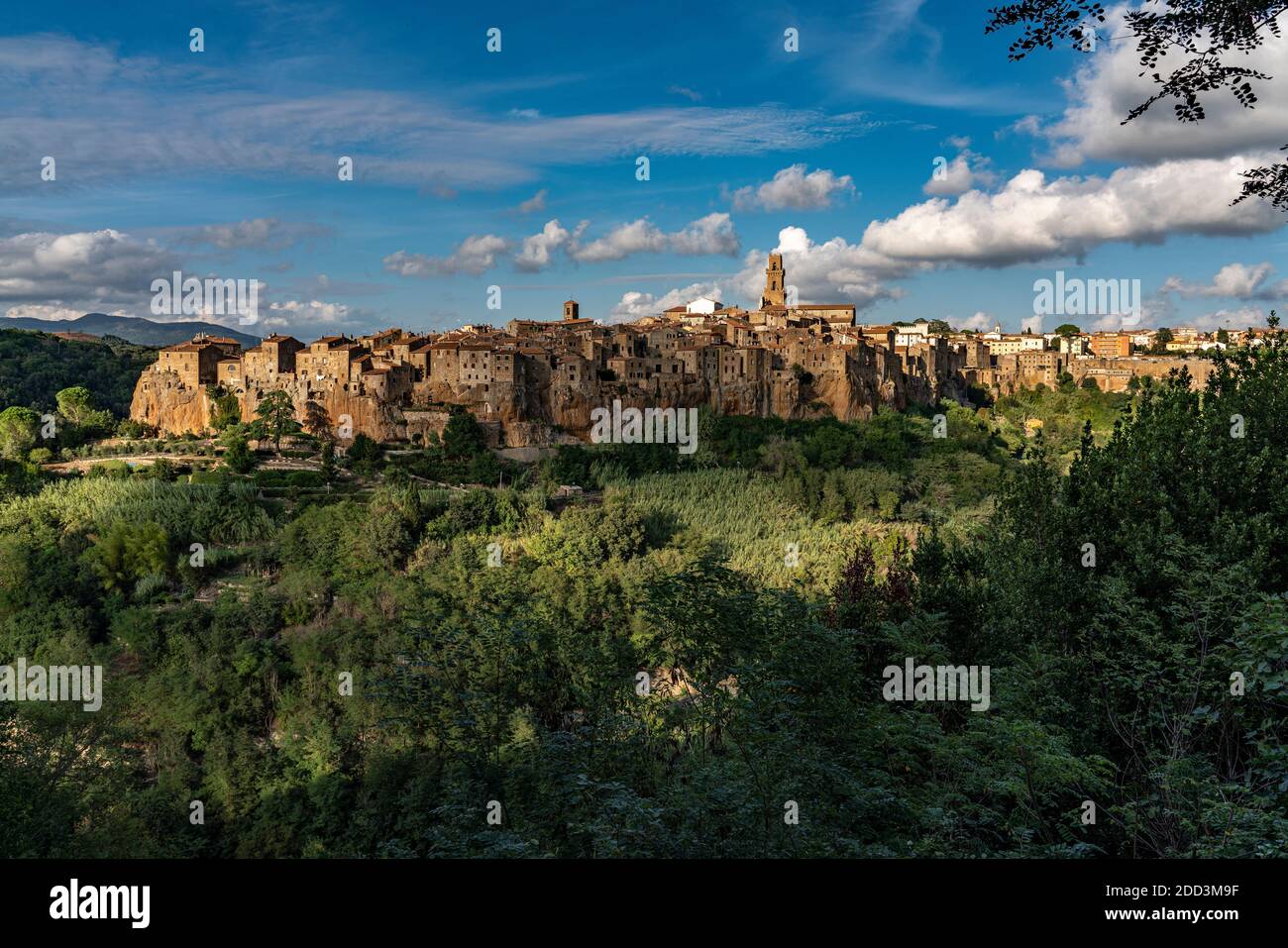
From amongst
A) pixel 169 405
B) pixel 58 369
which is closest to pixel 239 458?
pixel 169 405

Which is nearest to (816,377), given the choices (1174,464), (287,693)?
(287,693)

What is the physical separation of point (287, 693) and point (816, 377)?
123 ft

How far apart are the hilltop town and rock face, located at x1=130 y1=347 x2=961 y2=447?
69 mm

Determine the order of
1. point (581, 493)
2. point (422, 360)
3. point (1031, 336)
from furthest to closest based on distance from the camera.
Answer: point (1031, 336) < point (422, 360) < point (581, 493)

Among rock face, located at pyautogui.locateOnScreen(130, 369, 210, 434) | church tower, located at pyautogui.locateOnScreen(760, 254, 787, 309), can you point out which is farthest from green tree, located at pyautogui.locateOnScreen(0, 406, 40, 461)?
church tower, located at pyautogui.locateOnScreen(760, 254, 787, 309)

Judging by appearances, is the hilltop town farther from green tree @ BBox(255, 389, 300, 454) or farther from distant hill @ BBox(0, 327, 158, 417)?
distant hill @ BBox(0, 327, 158, 417)

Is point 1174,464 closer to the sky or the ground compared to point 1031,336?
closer to the ground

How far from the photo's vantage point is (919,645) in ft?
30.6

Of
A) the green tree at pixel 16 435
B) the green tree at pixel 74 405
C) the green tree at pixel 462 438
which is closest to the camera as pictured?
the green tree at pixel 16 435

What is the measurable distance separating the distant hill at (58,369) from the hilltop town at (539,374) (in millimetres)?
13297

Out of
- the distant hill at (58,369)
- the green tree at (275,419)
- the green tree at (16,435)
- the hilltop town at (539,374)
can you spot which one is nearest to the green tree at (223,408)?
the hilltop town at (539,374)

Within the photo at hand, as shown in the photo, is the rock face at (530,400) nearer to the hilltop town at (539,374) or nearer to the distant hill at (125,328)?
the hilltop town at (539,374)

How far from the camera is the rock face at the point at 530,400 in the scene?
136ft

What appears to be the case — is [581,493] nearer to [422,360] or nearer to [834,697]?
[422,360]
